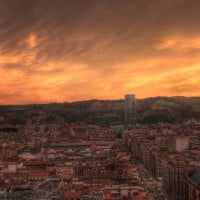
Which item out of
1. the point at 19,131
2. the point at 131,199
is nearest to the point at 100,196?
the point at 131,199

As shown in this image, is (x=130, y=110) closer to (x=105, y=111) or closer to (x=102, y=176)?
(x=105, y=111)

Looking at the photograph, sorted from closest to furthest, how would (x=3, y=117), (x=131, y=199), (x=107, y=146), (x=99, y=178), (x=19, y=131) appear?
(x=131, y=199) < (x=99, y=178) < (x=107, y=146) < (x=19, y=131) < (x=3, y=117)

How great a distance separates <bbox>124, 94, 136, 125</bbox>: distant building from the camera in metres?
81.2

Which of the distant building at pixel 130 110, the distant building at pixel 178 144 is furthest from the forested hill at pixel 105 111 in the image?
the distant building at pixel 178 144

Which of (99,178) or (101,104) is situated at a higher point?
(101,104)

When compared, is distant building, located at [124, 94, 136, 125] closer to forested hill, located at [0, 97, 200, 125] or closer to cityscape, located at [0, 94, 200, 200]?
forested hill, located at [0, 97, 200, 125]

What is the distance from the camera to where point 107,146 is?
45.2 m

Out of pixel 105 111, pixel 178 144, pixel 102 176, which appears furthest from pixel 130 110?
pixel 102 176

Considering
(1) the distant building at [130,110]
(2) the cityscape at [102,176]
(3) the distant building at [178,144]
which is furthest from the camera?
(1) the distant building at [130,110]

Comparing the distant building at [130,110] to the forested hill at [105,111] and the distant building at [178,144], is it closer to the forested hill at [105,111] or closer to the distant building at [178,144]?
the forested hill at [105,111]

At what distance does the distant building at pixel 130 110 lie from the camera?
81.2 m

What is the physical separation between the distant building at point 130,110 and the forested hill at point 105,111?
1134 millimetres

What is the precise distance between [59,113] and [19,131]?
22.6 m

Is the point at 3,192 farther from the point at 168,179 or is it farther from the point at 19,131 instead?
the point at 19,131
